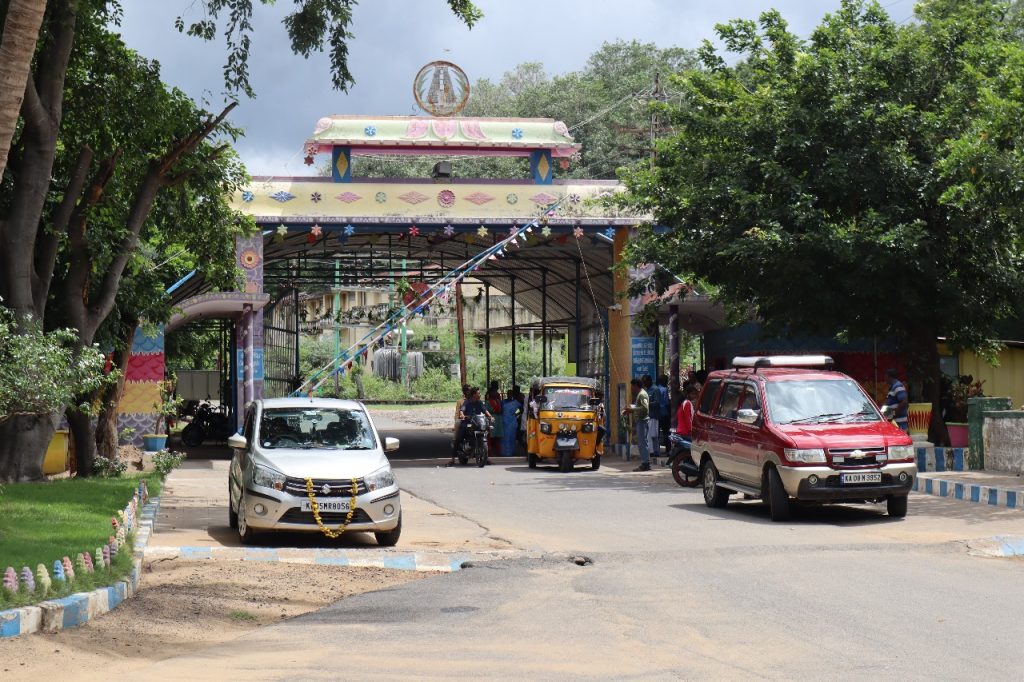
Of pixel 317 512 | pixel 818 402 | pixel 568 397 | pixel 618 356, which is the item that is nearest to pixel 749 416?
pixel 818 402

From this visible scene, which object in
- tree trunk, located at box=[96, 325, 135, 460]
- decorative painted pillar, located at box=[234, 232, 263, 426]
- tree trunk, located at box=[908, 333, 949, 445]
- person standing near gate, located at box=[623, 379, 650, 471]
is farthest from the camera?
decorative painted pillar, located at box=[234, 232, 263, 426]

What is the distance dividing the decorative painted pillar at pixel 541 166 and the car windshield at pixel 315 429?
1591 centimetres

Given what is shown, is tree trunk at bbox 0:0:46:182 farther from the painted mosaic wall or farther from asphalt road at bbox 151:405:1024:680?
the painted mosaic wall

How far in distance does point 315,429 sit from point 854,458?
20.8 ft

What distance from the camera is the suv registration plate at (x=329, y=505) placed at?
537 inches

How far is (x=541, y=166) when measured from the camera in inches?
1203

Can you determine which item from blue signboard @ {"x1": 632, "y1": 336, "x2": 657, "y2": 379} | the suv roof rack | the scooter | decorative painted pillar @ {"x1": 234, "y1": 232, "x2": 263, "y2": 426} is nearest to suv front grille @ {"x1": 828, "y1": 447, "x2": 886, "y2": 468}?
the suv roof rack

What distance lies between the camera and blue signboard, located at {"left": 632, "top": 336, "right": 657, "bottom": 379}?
31.6 m

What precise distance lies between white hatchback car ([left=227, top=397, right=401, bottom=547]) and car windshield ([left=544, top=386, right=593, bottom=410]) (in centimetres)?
1254

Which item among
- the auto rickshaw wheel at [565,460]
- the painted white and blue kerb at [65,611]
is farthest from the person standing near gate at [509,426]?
the painted white and blue kerb at [65,611]

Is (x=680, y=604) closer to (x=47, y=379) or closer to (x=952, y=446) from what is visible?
(x=47, y=379)

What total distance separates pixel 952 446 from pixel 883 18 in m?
7.83

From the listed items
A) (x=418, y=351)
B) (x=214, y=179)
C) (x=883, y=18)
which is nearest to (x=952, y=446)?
(x=883, y=18)

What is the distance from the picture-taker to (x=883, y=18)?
2345 centimetres
